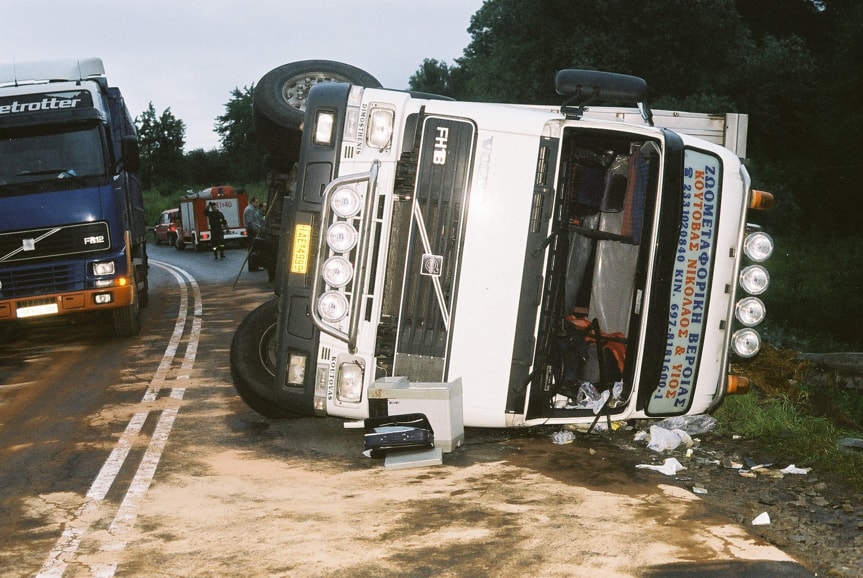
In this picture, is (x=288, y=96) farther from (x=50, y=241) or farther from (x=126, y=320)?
(x=126, y=320)

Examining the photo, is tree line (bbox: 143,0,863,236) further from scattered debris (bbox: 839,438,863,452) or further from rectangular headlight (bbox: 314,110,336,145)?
rectangular headlight (bbox: 314,110,336,145)

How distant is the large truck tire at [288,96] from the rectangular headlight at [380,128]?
109 inches

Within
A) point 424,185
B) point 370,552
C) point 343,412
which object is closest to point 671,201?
point 424,185

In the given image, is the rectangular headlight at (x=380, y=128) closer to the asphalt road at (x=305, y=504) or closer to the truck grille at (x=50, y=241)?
the asphalt road at (x=305, y=504)

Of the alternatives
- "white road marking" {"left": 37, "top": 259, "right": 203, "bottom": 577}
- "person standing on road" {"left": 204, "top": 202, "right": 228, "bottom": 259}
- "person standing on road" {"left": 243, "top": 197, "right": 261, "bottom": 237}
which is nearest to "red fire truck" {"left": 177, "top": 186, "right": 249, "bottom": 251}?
"person standing on road" {"left": 204, "top": 202, "right": 228, "bottom": 259}

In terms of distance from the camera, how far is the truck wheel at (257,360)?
7.05 meters

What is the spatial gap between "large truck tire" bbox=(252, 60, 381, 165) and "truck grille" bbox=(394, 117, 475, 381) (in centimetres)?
311

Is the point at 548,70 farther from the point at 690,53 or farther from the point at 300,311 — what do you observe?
the point at 300,311

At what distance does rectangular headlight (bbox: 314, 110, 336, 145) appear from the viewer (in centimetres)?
621

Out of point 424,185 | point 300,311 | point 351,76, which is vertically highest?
point 351,76

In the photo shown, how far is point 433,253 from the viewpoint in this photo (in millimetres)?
6016

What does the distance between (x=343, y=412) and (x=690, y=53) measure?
28270mm

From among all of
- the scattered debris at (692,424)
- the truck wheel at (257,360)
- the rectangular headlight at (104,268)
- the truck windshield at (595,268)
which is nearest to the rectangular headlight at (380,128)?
the truck windshield at (595,268)

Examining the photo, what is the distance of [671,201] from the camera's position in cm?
619
